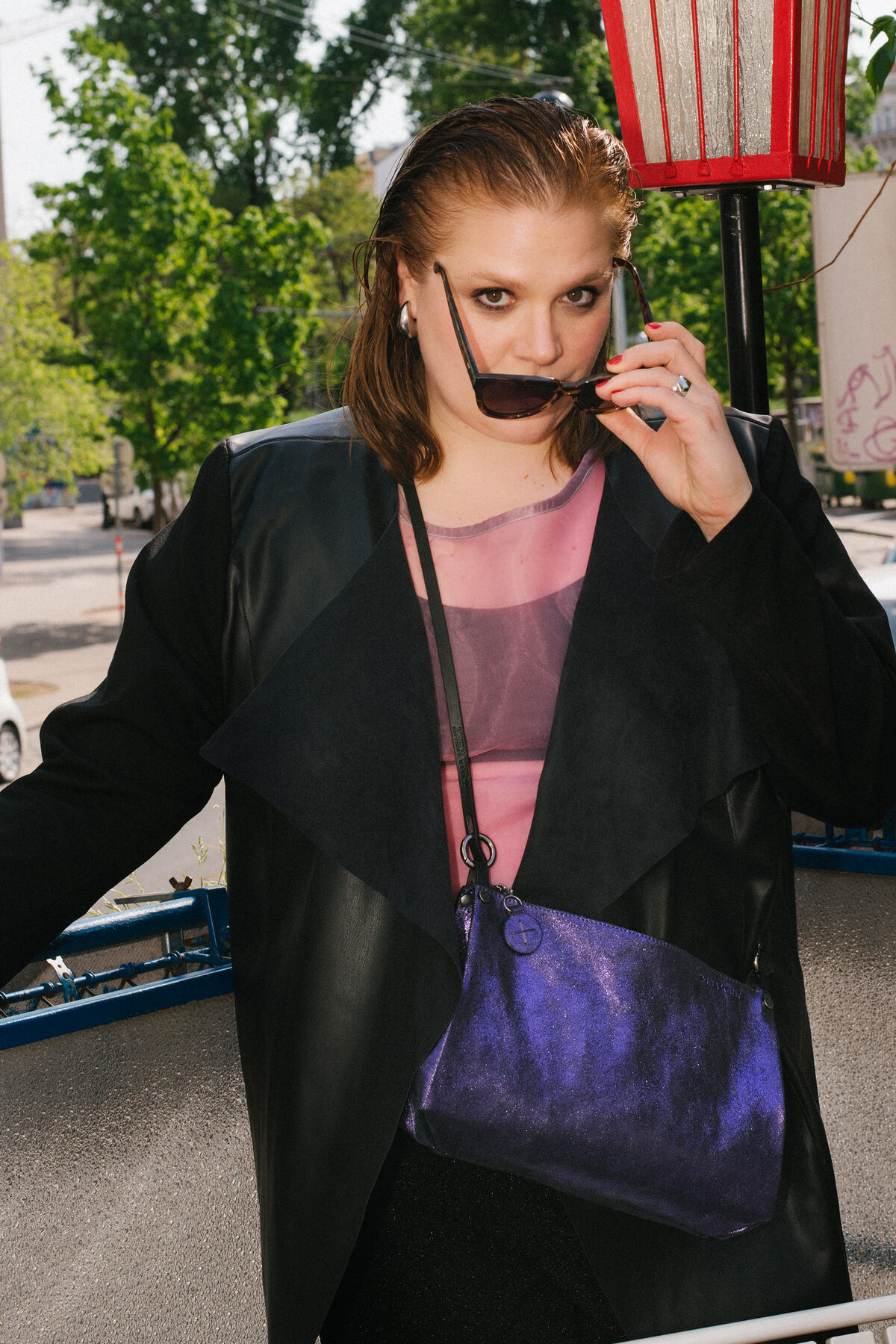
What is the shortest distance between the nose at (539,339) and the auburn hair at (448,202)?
0.21ft

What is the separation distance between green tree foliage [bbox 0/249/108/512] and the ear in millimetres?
16192

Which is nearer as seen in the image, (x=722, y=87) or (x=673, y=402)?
(x=673, y=402)

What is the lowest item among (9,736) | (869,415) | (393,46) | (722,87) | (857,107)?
(9,736)

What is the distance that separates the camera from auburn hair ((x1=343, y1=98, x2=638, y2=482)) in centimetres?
142

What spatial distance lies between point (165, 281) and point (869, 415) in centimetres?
1458

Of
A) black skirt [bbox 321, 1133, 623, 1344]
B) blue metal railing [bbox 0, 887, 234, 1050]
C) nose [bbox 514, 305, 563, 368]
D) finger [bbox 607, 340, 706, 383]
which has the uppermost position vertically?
nose [bbox 514, 305, 563, 368]

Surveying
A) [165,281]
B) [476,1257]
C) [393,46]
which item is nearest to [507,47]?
[393,46]

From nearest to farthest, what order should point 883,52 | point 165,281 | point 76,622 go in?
point 883,52 < point 165,281 < point 76,622

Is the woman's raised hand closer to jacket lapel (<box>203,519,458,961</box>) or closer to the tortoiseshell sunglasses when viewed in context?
the tortoiseshell sunglasses

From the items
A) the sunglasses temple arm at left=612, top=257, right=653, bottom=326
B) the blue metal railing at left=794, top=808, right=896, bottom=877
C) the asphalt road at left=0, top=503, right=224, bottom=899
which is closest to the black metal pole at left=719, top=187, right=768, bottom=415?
the sunglasses temple arm at left=612, top=257, right=653, bottom=326

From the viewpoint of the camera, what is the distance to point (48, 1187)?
3154mm

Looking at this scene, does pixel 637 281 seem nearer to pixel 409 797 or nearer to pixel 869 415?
pixel 409 797

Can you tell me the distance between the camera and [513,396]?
1379mm

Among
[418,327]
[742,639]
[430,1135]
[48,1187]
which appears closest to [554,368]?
[418,327]
